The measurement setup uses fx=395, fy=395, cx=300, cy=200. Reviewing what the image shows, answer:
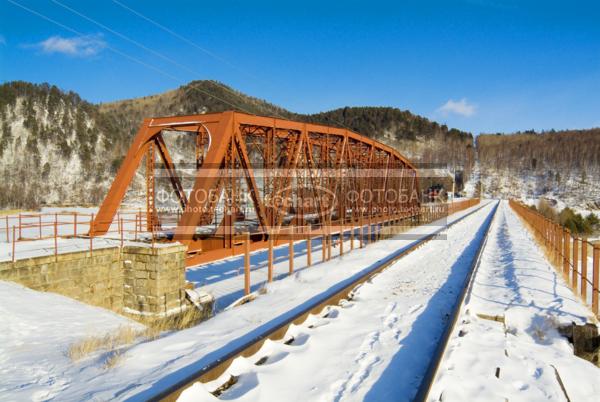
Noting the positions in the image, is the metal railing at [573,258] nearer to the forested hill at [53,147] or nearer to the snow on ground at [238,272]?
the snow on ground at [238,272]

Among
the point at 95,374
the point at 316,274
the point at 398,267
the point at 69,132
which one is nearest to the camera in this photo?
the point at 95,374

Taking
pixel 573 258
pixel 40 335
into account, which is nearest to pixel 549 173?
pixel 573 258

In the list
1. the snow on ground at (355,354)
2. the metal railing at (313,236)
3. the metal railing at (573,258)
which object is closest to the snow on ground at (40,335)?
the snow on ground at (355,354)

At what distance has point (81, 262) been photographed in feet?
34.8

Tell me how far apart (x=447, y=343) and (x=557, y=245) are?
11.1m

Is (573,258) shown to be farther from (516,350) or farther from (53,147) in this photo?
(53,147)

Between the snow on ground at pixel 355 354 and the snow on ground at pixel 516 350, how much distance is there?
408 mm

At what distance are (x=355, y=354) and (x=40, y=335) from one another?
5.96 meters

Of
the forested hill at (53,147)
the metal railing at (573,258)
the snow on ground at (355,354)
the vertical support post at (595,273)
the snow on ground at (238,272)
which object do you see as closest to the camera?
the snow on ground at (355,354)

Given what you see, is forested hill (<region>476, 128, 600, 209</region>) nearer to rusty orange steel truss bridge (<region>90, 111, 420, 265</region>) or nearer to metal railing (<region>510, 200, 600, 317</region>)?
metal railing (<region>510, 200, 600, 317</region>)

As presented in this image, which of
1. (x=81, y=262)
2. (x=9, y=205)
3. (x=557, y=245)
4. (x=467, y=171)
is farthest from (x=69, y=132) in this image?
(x=467, y=171)

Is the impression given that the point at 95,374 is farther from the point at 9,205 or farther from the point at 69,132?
the point at 69,132

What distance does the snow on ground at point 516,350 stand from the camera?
4.35 metres

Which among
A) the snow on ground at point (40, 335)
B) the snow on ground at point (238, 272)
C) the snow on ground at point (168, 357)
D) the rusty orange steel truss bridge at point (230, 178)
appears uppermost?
the rusty orange steel truss bridge at point (230, 178)
